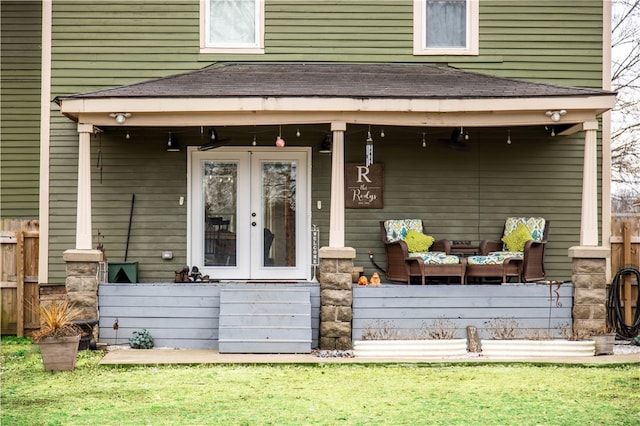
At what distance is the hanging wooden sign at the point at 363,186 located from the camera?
35.7 ft

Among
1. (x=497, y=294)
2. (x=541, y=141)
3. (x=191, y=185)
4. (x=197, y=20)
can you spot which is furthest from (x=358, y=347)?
(x=197, y=20)

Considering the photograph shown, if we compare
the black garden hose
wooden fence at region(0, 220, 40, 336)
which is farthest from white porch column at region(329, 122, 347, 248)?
wooden fence at region(0, 220, 40, 336)

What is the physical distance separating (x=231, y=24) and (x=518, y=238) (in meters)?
4.83

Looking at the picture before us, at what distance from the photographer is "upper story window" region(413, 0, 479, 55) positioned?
11.0 metres

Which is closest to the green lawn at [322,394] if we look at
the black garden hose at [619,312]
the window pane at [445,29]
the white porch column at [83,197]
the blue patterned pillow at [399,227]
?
the white porch column at [83,197]

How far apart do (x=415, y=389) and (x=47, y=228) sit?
5.91 meters

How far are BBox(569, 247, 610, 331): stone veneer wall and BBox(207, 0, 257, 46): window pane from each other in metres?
5.21

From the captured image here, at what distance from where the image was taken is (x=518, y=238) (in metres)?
10.2

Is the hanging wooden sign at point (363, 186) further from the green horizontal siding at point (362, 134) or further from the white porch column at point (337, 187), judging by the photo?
the white porch column at point (337, 187)

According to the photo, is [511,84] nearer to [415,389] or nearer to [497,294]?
[497,294]

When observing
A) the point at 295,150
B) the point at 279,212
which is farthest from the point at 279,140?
the point at 279,212

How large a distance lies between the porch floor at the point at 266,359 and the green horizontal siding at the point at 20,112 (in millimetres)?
5027

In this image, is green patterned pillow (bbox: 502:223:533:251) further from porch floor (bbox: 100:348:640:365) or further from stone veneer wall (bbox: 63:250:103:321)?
stone veneer wall (bbox: 63:250:103:321)

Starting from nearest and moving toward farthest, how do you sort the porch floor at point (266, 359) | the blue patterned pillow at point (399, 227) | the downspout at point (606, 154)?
the porch floor at point (266, 359), the blue patterned pillow at point (399, 227), the downspout at point (606, 154)
